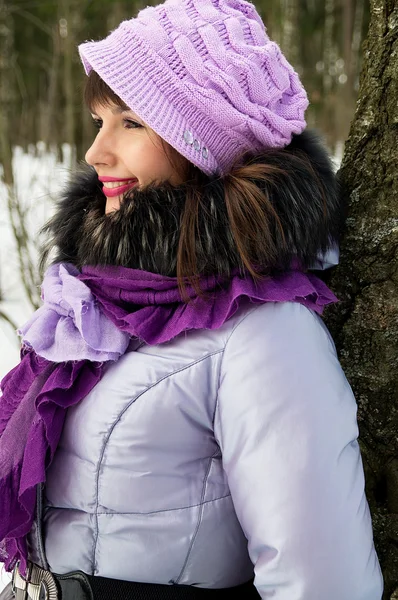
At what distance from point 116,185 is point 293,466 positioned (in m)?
0.72

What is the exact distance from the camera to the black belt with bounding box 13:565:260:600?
121 centimetres

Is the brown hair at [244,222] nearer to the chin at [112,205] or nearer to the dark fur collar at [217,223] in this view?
the dark fur collar at [217,223]

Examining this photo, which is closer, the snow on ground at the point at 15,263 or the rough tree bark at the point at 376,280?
the rough tree bark at the point at 376,280

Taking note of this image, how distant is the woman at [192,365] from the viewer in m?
1.11

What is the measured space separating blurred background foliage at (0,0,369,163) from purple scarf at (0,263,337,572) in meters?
4.60

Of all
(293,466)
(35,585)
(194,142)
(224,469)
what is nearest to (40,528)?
(35,585)

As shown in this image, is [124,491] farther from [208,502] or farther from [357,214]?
[357,214]

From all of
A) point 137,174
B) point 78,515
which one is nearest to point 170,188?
point 137,174

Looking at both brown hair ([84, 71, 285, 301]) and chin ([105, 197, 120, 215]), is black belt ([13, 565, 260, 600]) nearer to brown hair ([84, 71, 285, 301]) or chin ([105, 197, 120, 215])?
brown hair ([84, 71, 285, 301])

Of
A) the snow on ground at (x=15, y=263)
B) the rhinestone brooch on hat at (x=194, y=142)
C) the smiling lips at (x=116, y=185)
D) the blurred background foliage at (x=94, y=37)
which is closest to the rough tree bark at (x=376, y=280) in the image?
the rhinestone brooch on hat at (x=194, y=142)

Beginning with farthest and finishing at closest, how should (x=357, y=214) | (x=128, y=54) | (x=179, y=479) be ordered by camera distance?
(x=357, y=214)
(x=128, y=54)
(x=179, y=479)

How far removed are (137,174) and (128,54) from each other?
25cm

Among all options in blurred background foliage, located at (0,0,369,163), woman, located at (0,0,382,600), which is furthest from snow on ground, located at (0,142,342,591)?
woman, located at (0,0,382,600)

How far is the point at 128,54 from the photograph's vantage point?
1336 millimetres
